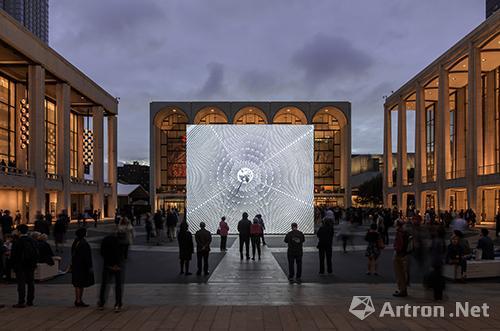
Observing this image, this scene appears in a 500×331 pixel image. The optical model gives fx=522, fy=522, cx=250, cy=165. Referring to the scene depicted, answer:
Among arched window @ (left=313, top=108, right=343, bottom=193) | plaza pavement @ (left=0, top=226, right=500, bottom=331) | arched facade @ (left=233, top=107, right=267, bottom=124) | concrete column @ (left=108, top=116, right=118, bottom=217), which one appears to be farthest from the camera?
arched window @ (left=313, top=108, right=343, bottom=193)

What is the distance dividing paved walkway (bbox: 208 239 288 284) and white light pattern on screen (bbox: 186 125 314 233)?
7762mm

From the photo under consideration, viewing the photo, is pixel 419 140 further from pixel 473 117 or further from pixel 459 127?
pixel 473 117

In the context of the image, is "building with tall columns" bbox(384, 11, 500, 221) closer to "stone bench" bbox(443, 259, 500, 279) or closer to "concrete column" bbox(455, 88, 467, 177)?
"concrete column" bbox(455, 88, 467, 177)

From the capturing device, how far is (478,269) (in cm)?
1130

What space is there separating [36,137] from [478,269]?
103 feet

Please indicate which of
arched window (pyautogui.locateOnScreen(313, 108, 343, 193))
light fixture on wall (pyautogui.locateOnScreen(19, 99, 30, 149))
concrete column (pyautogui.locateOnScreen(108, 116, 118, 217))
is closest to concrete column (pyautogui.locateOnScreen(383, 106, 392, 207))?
arched window (pyautogui.locateOnScreen(313, 108, 343, 193))

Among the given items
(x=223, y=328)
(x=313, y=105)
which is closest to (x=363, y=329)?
(x=223, y=328)

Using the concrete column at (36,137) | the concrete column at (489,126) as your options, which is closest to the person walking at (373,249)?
the concrete column at (36,137)

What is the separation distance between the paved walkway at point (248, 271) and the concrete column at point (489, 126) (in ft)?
91.4

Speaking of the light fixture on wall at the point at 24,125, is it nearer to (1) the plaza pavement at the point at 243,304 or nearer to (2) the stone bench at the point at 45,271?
(2) the stone bench at the point at 45,271

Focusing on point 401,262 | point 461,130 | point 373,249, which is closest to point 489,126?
point 461,130

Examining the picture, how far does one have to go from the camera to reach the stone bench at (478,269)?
36.6ft

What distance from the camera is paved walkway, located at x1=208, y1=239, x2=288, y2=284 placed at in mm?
11471

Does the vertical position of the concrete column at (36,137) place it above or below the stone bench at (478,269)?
above
